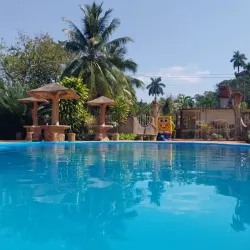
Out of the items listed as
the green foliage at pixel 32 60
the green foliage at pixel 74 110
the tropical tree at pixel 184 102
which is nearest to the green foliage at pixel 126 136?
the green foliage at pixel 74 110

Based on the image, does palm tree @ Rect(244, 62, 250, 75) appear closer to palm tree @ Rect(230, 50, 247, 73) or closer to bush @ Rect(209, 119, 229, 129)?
palm tree @ Rect(230, 50, 247, 73)

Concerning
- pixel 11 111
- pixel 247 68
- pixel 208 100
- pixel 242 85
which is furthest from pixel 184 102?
pixel 11 111

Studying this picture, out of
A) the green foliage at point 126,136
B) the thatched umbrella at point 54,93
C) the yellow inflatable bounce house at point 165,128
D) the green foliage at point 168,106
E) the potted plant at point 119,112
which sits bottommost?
the green foliage at point 126,136

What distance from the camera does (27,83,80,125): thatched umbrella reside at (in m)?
17.5

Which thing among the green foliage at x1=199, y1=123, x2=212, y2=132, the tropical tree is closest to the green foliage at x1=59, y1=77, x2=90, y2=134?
the green foliage at x1=199, y1=123, x2=212, y2=132

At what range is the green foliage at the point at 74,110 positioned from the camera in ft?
Result: 65.1

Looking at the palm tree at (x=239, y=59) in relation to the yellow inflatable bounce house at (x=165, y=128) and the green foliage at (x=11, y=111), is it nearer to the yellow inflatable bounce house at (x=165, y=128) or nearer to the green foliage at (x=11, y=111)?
the yellow inflatable bounce house at (x=165, y=128)

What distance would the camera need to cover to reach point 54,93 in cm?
1800

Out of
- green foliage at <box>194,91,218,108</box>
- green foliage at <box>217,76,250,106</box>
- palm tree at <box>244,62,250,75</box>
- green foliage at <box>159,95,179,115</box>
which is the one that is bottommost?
green foliage at <box>159,95,179,115</box>

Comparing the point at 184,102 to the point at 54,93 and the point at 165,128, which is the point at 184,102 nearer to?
the point at 165,128

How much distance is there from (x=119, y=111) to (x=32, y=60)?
9509 millimetres

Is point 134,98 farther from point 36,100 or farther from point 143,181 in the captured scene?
point 143,181

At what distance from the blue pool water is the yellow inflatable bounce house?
15.2 m

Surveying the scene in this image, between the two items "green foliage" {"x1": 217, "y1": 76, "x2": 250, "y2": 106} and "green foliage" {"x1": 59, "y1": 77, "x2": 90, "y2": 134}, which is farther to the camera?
"green foliage" {"x1": 217, "y1": 76, "x2": 250, "y2": 106}
